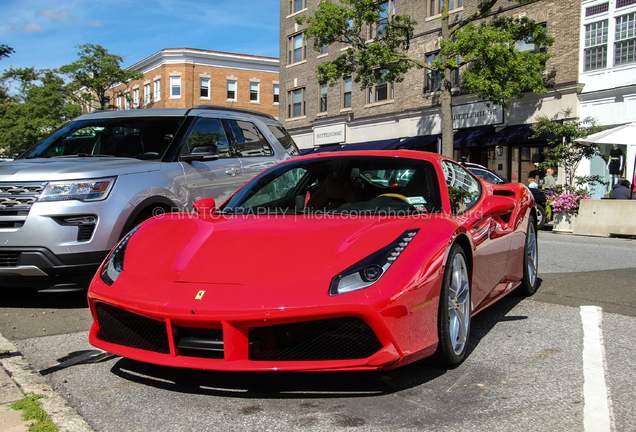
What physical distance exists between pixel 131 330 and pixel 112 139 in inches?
150

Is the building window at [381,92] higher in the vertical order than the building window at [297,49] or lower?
lower

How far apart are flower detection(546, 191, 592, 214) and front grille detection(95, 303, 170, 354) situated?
1372cm

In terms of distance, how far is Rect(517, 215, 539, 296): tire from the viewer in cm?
535

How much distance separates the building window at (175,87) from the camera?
162 feet

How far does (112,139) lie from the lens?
630cm

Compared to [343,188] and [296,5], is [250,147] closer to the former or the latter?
[343,188]

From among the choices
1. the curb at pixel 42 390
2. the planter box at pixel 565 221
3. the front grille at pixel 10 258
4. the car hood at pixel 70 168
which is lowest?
the planter box at pixel 565 221

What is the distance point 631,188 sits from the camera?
1552 centimetres

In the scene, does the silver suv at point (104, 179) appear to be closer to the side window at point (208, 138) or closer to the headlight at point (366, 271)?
the side window at point (208, 138)

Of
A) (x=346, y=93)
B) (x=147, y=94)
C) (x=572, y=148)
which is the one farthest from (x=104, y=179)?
(x=147, y=94)

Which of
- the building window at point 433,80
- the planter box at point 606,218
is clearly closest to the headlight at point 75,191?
the planter box at point 606,218

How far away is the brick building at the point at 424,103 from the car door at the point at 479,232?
62.8ft

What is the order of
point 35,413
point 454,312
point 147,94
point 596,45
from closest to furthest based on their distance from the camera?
point 35,413 → point 454,312 → point 596,45 → point 147,94

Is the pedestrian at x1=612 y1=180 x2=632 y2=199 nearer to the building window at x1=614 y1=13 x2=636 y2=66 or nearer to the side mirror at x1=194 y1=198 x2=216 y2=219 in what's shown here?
the building window at x1=614 y1=13 x2=636 y2=66
